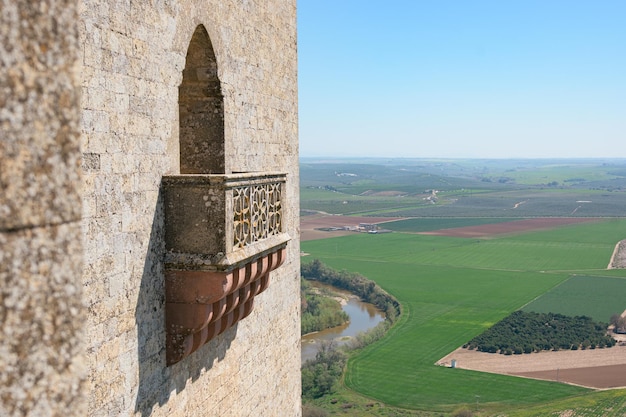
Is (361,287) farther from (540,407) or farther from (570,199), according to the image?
(570,199)

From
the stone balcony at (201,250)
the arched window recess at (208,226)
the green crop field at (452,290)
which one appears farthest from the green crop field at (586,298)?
the stone balcony at (201,250)

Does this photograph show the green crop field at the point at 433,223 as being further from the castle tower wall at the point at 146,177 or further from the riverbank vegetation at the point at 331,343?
the castle tower wall at the point at 146,177

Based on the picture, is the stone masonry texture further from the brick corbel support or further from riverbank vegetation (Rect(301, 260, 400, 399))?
riverbank vegetation (Rect(301, 260, 400, 399))

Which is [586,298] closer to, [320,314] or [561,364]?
[561,364]

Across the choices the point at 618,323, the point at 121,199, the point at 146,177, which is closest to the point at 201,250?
the point at 146,177

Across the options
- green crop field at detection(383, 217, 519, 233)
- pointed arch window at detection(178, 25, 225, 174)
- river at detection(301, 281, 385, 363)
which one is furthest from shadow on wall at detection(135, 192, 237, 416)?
green crop field at detection(383, 217, 519, 233)

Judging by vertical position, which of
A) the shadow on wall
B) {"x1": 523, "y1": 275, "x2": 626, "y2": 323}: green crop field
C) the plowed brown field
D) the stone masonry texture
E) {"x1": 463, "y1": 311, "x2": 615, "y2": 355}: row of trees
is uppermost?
the stone masonry texture

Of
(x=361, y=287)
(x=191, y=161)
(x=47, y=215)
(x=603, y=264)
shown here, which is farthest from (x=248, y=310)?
(x=603, y=264)
